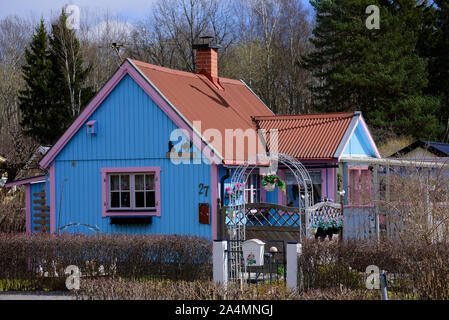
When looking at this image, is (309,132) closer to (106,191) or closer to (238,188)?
(238,188)

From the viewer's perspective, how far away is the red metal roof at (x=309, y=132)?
17.1 meters

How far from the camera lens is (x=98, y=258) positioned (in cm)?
1270

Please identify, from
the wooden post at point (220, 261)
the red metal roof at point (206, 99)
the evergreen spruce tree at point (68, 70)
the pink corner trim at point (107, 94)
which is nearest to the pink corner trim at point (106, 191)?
the pink corner trim at point (107, 94)

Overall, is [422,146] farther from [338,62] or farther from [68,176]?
[68,176]

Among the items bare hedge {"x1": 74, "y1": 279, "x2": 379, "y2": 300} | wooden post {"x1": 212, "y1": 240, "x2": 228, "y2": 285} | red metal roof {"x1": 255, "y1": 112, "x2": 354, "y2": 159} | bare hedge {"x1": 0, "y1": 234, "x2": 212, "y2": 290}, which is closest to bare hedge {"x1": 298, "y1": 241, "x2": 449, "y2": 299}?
bare hedge {"x1": 74, "y1": 279, "x2": 379, "y2": 300}

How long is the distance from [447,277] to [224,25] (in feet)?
116

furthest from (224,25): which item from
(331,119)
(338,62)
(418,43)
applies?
(331,119)

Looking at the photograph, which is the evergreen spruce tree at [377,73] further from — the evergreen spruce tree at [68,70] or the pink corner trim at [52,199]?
the pink corner trim at [52,199]

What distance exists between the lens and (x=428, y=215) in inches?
453

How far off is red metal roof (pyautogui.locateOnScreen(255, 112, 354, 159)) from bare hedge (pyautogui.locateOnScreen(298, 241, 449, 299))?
20.4ft

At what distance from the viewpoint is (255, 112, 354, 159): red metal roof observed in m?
17.1

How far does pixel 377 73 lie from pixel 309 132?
1769 centimetres

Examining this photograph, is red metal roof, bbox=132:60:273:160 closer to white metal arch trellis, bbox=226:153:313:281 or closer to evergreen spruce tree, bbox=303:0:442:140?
white metal arch trellis, bbox=226:153:313:281

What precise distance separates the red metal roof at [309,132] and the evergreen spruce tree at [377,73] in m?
15.9
